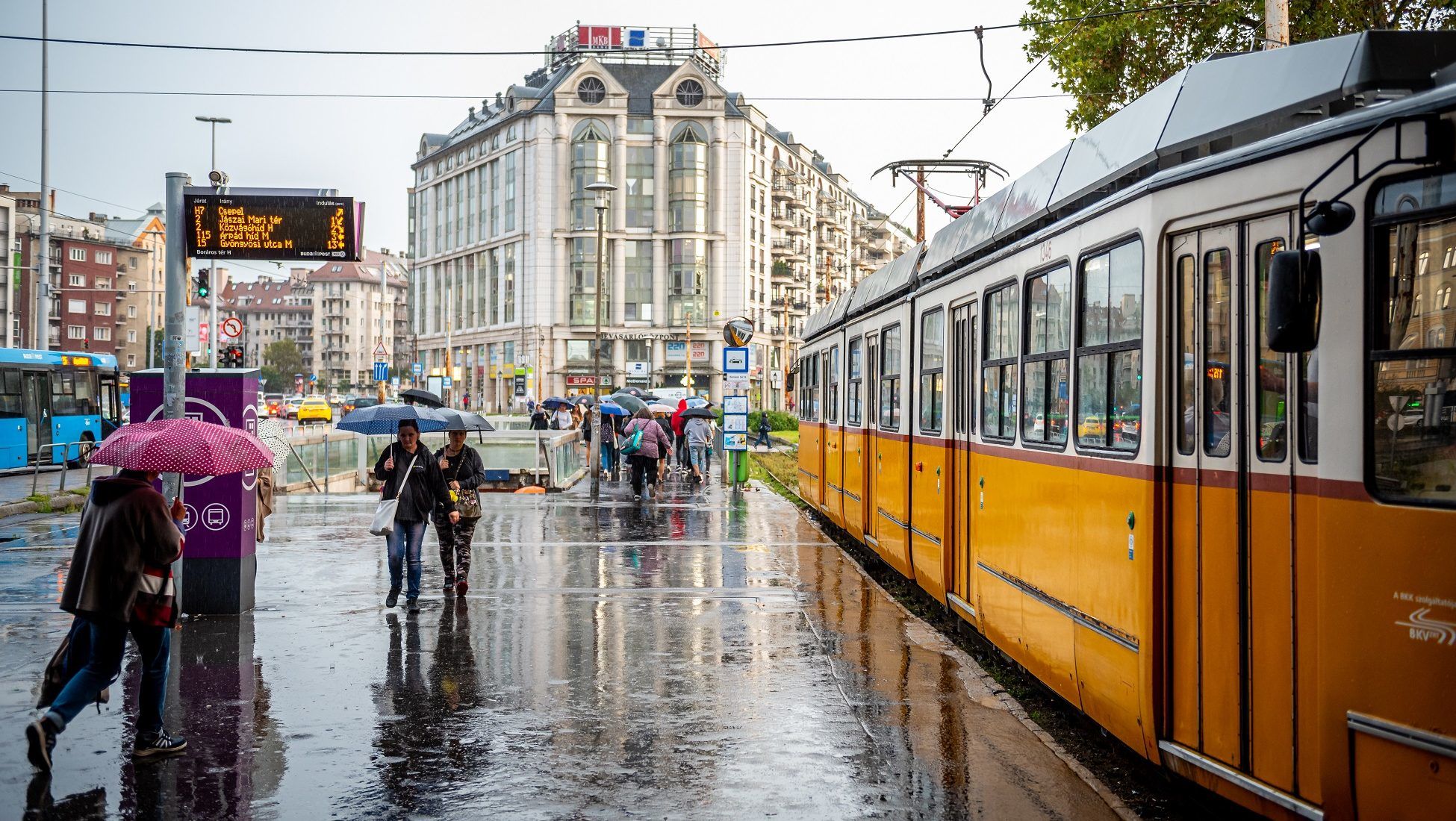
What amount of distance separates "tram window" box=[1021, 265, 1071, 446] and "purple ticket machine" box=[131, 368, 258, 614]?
653 cm

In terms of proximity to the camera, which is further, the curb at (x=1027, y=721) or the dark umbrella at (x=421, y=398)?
the dark umbrella at (x=421, y=398)

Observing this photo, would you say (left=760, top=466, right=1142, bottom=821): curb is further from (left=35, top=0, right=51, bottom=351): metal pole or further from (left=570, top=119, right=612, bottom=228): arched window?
(left=570, top=119, right=612, bottom=228): arched window

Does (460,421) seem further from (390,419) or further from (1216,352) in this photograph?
(1216,352)

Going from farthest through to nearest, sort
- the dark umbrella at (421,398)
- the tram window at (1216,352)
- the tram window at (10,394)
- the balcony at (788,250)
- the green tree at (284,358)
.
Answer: the green tree at (284,358), the balcony at (788,250), the tram window at (10,394), the dark umbrella at (421,398), the tram window at (1216,352)

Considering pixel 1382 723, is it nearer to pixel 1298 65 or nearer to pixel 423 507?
pixel 1298 65

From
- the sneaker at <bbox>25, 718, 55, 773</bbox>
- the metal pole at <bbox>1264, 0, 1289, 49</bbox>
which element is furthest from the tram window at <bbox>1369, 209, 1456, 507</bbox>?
the metal pole at <bbox>1264, 0, 1289, 49</bbox>

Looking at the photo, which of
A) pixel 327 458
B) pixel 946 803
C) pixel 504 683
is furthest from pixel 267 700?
pixel 327 458

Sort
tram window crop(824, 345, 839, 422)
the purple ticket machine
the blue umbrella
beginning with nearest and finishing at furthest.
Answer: the purple ticket machine < the blue umbrella < tram window crop(824, 345, 839, 422)

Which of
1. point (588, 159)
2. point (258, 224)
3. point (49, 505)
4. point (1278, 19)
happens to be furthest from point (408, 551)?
point (588, 159)

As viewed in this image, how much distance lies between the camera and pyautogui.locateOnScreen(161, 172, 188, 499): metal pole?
10508 millimetres

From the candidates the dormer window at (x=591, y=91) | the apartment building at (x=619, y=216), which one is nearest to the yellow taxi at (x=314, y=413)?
the apartment building at (x=619, y=216)

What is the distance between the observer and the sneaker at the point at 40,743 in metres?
6.44

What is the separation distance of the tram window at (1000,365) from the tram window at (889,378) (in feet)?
11.7

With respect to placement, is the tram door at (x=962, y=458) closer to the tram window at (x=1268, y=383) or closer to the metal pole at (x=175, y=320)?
the tram window at (x=1268, y=383)
